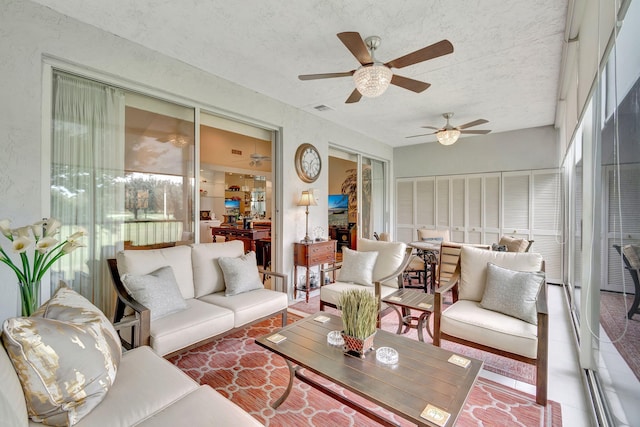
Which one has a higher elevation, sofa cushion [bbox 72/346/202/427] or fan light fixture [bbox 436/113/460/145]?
fan light fixture [bbox 436/113/460/145]

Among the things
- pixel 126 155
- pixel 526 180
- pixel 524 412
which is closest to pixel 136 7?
pixel 126 155

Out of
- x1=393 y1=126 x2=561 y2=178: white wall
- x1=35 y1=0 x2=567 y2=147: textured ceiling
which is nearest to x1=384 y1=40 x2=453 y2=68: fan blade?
x1=35 y1=0 x2=567 y2=147: textured ceiling

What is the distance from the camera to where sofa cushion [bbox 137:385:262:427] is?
125 cm

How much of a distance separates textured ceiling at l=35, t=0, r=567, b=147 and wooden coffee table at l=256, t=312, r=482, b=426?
2.45m

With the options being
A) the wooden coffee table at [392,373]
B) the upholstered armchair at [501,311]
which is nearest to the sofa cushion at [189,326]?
the wooden coffee table at [392,373]

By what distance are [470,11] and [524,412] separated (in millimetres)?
2918

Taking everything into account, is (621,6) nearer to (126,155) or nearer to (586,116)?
(586,116)

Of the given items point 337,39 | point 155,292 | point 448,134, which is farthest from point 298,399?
point 448,134

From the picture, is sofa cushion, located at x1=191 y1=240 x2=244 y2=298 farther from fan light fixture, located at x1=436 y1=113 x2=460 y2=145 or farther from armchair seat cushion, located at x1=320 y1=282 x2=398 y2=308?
fan light fixture, located at x1=436 y1=113 x2=460 y2=145

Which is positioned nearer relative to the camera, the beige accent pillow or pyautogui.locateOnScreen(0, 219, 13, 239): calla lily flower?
the beige accent pillow

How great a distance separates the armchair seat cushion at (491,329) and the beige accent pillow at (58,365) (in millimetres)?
2319

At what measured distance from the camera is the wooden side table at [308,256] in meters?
4.22

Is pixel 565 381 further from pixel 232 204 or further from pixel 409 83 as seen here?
pixel 232 204

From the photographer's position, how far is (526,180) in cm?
552
